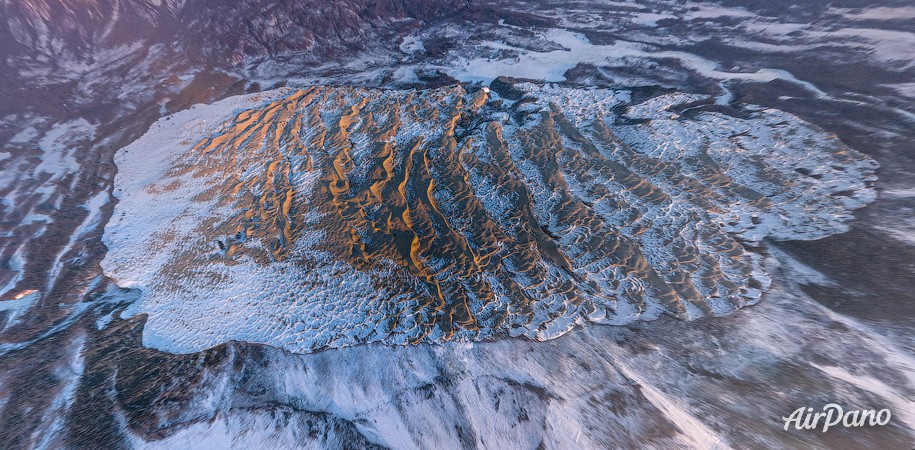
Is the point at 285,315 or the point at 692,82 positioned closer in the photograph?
the point at 285,315

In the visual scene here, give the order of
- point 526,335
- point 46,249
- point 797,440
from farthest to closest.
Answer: point 46,249 < point 526,335 < point 797,440

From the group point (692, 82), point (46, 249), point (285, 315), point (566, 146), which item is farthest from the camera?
point (692, 82)

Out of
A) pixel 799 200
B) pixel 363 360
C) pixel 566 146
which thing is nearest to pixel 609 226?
pixel 566 146

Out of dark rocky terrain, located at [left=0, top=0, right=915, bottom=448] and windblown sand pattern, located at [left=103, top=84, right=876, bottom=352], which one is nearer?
dark rocky terrain, located at [left=0, top=0, right=915, bottom=448]

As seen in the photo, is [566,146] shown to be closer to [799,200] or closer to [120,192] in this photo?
[799,200]

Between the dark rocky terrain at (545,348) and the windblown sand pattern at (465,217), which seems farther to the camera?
the windblown sand pattern at (465,217)

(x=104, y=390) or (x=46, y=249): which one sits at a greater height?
(x=46, y=249)

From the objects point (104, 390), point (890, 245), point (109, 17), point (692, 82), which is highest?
point (109, 17)

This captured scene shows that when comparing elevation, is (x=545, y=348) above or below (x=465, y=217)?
below
